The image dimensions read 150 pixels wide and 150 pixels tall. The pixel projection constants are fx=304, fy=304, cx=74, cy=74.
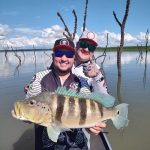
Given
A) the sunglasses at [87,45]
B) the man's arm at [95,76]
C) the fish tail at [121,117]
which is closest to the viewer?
the fish tail at [121,117]

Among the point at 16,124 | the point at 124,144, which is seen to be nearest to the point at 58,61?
the point at 124,144

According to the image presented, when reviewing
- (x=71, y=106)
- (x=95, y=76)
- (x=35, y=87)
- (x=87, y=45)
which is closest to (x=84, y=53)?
(x=87, y=45)

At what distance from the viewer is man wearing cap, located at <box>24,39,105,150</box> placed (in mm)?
4480

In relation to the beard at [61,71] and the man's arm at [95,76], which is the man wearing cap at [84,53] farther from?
the beard at [61,71]

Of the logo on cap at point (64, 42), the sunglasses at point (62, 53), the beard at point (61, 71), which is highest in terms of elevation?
the logo on cap at point (64, 42)

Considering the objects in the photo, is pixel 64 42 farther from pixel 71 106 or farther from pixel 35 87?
pixel 71 106

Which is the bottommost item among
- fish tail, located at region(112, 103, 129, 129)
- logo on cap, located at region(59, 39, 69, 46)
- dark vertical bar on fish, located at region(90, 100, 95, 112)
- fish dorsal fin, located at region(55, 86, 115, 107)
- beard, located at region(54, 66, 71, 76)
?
fish tail, located at region(112, 103, 129, 129)

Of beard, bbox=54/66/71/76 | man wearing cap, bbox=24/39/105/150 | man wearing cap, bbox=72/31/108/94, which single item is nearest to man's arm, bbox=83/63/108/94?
man wearing cap, bbox=72/31/108/94

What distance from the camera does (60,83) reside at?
15.3 feet

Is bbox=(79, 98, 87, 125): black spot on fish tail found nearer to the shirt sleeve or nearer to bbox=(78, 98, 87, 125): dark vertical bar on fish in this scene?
bbox=(78, 98, 87, 125): dark vertical bar on fish

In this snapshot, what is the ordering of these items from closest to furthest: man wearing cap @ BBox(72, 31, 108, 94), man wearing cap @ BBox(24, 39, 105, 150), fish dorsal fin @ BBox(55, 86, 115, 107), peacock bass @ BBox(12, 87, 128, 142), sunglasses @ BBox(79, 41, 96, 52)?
peacock bass @ BBox(12, 87, 128, 142)
fish dorsal fin @ BBox(55, 86, 115, 107)
man wearing cap @ BBox(24, 39, 105, 150)
man wearing cap @ BBox(72, 31, 108, 94)
sunglasses @ BBox(79, 41, 96, 52)

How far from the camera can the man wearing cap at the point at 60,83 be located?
4.48 m

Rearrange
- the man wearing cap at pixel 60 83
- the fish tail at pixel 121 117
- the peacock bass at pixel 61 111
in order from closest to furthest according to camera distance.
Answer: the peacock bass at pixel 61 111, the fish tail at pixel 121 117, the man wearing cap at pixel 60 83

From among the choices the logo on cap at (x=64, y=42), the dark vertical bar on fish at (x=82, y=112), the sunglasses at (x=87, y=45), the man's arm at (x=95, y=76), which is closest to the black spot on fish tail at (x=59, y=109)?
the dark vertical bar on fish at (x=82, y=112)
